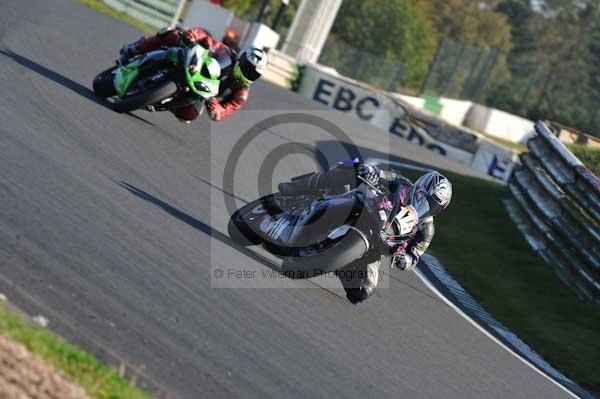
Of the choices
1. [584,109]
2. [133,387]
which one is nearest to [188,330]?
[133,387]

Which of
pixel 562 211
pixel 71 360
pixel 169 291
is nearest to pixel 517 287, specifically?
pixel 562 211

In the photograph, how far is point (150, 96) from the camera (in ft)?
35.0

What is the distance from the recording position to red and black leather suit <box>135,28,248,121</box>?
1123 cm

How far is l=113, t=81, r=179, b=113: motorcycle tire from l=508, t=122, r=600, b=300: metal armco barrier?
515 cm

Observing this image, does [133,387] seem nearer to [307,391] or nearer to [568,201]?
[307,391]

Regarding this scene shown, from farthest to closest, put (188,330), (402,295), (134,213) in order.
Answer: (402,295) → (134,213) → (188,330)

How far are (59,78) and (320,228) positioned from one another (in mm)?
4877

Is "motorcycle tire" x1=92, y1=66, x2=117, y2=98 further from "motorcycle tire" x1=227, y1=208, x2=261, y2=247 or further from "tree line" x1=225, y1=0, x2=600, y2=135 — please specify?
"tree line" x1=225, y1=0, x2=600, y2=135

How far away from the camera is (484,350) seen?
8656 mm

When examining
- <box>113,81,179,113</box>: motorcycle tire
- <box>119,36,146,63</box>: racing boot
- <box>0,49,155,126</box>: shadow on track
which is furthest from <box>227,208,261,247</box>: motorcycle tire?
<box>119,36,146,63</box>: racing boot

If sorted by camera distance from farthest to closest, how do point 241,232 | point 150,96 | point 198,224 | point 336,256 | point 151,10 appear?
point 151,10 → point 150,96 → point 241,232 → point 198,224 → point 336,256

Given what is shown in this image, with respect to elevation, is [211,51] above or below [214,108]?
above

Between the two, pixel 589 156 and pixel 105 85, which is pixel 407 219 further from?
pixel 589 156

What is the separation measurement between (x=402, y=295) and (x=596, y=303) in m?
3.12
